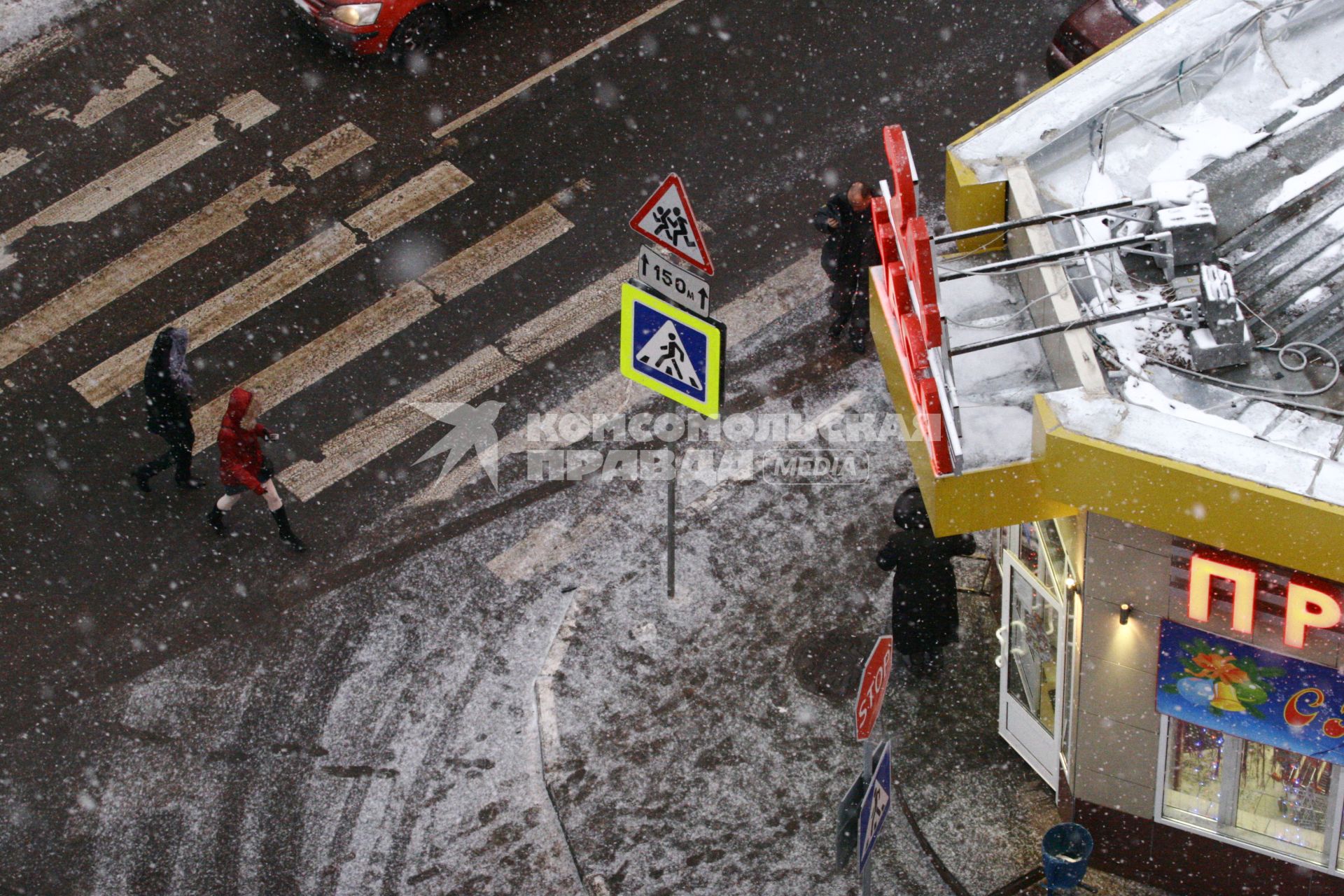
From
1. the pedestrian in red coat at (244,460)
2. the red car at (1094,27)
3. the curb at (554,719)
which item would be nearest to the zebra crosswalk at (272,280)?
the pedestrian in red coat at (244,460)

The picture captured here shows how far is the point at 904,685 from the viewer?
10.2 metres

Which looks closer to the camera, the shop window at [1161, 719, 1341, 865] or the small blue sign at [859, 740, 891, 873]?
the small blue sign at [859, 740, 891, 873]

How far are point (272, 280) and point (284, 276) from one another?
0.35 ft

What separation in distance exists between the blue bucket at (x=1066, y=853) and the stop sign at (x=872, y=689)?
2.19 metres

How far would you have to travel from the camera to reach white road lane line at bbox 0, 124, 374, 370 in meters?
12.7

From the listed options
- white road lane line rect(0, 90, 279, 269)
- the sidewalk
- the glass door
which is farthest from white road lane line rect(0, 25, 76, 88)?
the glass door

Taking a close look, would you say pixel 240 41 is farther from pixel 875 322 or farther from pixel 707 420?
pixel 875 322

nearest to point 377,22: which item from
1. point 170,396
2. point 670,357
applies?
point 170,396

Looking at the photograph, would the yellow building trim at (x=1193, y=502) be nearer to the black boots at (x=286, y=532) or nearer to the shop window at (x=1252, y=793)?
the shop window at (x=1252, y=793)

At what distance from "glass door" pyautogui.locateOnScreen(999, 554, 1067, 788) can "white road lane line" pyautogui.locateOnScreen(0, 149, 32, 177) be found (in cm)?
1033

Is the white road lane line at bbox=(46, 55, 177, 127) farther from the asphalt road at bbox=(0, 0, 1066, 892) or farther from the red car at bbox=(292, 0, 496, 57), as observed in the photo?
the red car at bbox=(292, 0, 496, 57)

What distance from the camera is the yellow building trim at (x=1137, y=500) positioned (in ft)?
20.4

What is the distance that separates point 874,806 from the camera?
6.64 meters

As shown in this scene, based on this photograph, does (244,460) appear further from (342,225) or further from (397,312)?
(342,225)
